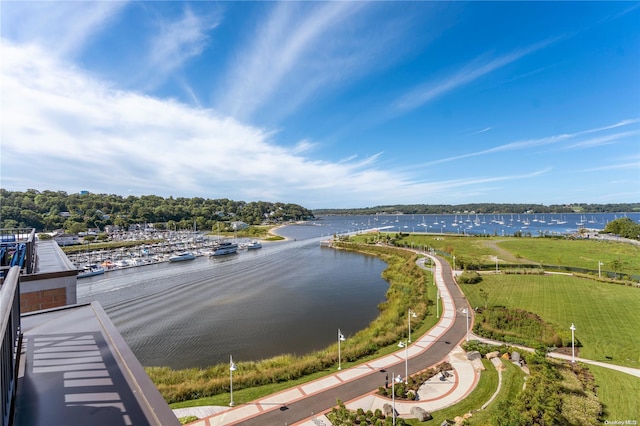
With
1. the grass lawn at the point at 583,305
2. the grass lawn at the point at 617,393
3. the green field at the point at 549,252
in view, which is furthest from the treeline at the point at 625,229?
the grass lawn at the point at 617,393

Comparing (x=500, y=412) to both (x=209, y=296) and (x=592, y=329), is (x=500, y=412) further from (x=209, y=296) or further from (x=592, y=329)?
(x=209, y=296)

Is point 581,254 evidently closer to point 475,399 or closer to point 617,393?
point 617,393

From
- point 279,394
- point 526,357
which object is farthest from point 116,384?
point 526,357

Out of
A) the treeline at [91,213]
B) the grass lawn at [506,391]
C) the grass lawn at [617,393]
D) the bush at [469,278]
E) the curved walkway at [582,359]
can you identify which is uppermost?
the treeline at [91,213]

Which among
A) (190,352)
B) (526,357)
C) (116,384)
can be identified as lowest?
(190,352)

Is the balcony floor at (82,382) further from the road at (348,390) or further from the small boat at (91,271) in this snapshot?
the small boat at (91,271)

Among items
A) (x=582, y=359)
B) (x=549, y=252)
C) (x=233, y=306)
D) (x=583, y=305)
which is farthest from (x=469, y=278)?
(x=549, y=252)
